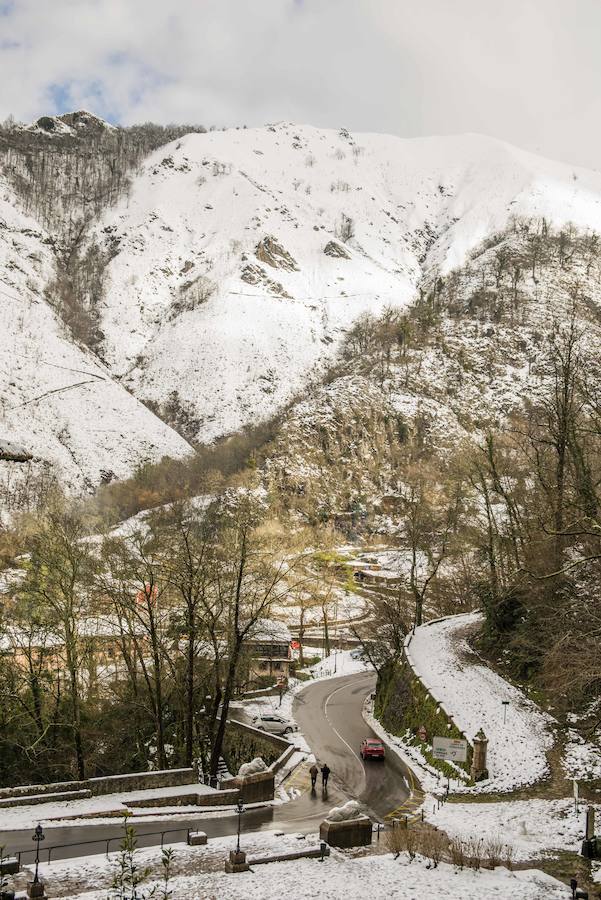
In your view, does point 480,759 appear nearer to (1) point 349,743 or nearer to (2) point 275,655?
(1) point 349,743

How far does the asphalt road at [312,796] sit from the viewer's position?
14.2 metres

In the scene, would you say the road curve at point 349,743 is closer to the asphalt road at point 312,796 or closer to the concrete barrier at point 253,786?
the asphalt road at point 312,796

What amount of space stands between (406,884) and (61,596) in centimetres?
1953

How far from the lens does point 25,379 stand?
13500 centimetres

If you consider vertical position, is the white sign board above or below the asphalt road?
above

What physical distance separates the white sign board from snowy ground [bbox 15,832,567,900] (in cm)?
665

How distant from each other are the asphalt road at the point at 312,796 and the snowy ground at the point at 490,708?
3082 mm

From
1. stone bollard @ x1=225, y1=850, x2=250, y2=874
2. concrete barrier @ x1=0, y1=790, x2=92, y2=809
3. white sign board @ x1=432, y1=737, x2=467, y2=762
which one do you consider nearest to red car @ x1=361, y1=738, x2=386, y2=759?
white sign board @ x1=432, y1=737, x2=467, y2=762

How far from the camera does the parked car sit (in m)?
31.6

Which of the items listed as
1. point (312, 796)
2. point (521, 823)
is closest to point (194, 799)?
point (312, 796)

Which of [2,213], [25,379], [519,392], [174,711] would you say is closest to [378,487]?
[519,392]

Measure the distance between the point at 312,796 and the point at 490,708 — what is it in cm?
674

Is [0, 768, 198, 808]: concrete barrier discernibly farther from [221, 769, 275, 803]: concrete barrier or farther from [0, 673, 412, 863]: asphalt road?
[221, 769, 275, 803]: concrete barrier

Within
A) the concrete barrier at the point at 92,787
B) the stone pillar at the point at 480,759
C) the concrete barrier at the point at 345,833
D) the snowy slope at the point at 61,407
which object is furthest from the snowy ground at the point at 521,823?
the snowy slope at the point at 61,407
